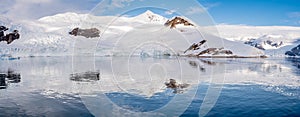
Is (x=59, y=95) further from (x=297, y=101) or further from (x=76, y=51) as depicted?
(x=297, y=101)

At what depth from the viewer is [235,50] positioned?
123m

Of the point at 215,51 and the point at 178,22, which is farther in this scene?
the point at 215,51

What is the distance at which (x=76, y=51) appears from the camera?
1177cm

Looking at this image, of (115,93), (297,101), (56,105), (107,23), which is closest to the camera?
(107,23)

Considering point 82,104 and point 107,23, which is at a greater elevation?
point 107,23

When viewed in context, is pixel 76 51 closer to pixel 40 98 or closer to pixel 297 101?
pixel 40 98

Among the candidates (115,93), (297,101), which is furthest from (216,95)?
(115,93)

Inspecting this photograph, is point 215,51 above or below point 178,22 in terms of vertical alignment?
above

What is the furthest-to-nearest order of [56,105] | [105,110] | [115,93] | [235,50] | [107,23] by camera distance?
[235,50]
[115,93]
[56,105]
[105,110]
[107,23]

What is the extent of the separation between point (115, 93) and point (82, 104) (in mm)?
3609

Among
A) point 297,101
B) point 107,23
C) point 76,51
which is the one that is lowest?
point 297,101

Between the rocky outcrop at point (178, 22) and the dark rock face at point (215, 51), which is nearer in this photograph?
the rocky outcrop at point (178, 22)

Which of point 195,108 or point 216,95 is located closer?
point 195,108

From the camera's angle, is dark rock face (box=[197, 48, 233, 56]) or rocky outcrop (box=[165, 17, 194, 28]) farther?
dark rock face (box=[197, 48, 233, 56])
